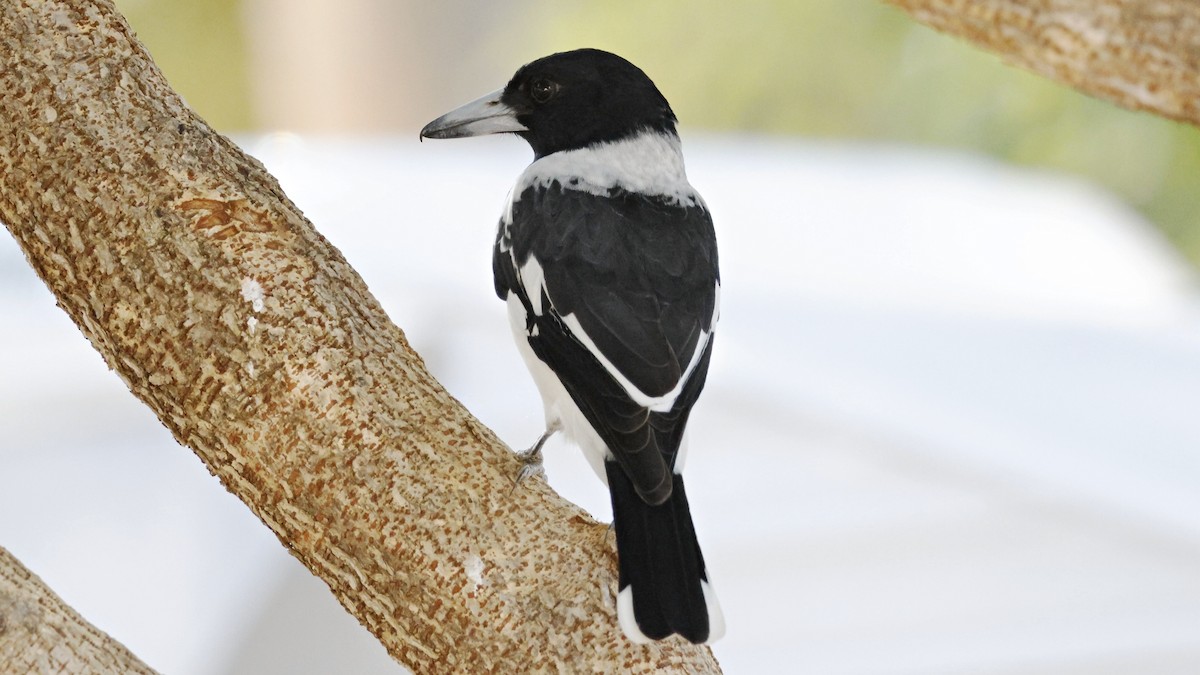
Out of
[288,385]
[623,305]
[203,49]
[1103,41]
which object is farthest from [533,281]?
[203,49]

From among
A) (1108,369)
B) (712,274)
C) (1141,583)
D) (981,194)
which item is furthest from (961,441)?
(981,194)

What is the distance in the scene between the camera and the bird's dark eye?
203 centimetres

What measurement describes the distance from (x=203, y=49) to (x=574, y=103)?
7.23 m

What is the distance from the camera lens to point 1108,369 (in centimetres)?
354

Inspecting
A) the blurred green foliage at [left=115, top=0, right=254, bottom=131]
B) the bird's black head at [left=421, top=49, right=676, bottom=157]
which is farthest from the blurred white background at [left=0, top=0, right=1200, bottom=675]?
the blurred green foliage at [left=115, top=0, right=254, bottom=131]

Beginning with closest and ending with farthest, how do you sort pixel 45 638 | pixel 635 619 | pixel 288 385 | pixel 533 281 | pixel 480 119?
pixel 45 638, pixel 635 619, pixel 288 385, pixel 533 281, pixel 480 119

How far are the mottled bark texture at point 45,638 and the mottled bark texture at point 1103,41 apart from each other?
1684 mm

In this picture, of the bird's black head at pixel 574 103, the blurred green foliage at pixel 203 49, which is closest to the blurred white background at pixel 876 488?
the bird's black head at pixel 574 103

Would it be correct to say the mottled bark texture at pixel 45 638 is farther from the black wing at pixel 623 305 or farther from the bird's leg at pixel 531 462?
the black wing at pixel 623 305

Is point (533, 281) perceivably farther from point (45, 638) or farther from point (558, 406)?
point (45, 638)

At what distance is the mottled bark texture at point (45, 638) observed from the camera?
4.27 ft

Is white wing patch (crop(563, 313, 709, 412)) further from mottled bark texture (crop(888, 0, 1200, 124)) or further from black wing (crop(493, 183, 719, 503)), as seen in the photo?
mottled bark texture (crop(888, 0, 1200, 124))

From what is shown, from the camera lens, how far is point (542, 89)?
2.04 meters

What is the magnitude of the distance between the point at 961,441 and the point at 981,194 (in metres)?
2.40
